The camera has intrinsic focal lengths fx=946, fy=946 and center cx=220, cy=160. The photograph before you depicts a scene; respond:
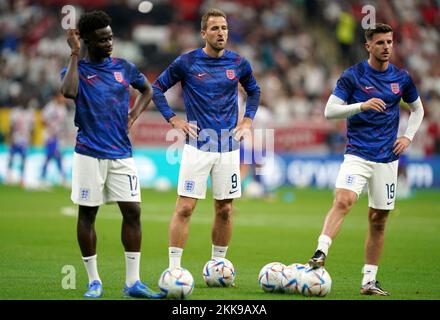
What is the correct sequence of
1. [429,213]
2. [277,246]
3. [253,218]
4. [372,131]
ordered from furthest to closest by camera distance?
[429,213]
[253,218]
[277,246]
[372,131]

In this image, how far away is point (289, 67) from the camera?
33469 mm

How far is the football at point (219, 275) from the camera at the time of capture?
10164mm

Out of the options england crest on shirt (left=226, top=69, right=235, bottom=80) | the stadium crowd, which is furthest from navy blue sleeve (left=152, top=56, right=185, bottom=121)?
the stadium crowd

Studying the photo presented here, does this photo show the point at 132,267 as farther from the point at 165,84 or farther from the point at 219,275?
the point at 165,84

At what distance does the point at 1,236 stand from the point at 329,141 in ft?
53.9

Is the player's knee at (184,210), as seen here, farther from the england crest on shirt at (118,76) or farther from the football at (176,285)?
the england crest on shirt at (118,76)

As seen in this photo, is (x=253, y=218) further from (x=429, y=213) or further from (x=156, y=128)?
(x=156, y=128)

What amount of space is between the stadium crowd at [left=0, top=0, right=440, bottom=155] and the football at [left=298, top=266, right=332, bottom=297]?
20.2 metres

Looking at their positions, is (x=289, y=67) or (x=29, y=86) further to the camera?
(x=289, y=67)

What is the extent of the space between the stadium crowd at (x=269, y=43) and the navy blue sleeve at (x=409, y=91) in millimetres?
19154

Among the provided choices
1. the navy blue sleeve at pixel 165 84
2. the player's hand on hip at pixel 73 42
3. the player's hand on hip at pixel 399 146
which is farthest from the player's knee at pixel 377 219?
the player's hand on hip at pixel 73 42

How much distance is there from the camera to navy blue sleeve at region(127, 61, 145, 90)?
9.52 metres
